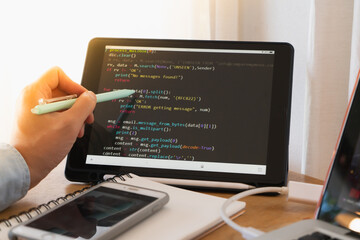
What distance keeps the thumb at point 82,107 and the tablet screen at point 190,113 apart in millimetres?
60

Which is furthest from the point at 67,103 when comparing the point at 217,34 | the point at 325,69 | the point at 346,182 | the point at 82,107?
the point at 217,34

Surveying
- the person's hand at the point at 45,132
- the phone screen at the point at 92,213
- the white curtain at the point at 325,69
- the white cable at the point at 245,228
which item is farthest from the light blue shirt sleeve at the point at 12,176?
the white curtain at the point at 325,69

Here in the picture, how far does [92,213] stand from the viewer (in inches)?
20.4

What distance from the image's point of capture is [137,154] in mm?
710

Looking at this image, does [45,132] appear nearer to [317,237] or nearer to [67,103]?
[67,103]

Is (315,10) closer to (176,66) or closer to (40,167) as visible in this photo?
(176,66)

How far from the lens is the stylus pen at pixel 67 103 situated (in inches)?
25.0

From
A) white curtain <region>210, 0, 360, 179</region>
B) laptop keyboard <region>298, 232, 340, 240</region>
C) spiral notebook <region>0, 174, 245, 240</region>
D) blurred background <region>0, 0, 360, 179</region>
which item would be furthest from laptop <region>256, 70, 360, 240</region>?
blurred background <region>0, 0, 360, 179</region>

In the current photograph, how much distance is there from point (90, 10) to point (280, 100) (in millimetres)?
830

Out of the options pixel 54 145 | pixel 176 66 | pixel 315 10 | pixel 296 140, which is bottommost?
pixel 296 140

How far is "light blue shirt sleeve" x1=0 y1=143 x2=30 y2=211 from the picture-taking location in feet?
1.98

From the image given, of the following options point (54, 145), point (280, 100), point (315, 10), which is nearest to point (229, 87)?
point (280, 100)

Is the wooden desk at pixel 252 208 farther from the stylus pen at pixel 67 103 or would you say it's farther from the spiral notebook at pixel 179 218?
the stylus pen at pixel 67 103

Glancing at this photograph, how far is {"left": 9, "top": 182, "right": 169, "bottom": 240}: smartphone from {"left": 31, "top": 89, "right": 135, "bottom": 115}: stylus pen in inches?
5.6
